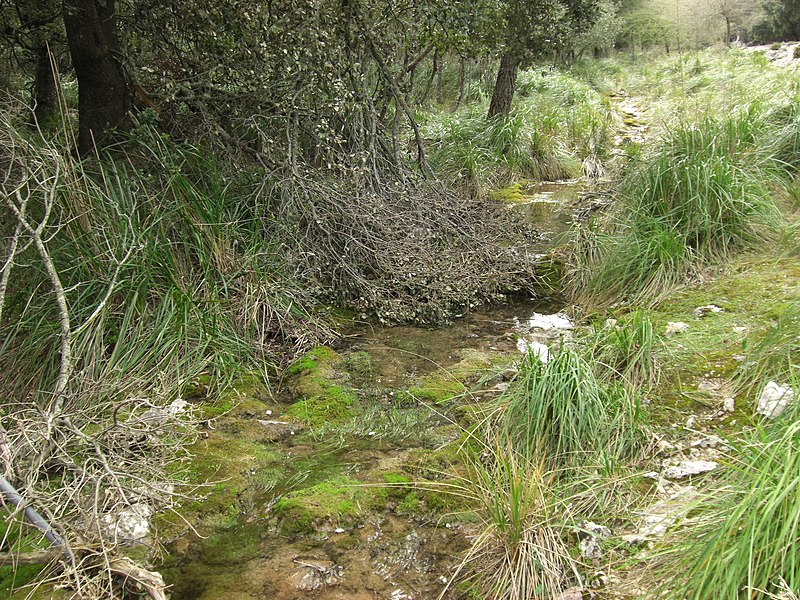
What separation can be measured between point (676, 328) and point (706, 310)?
16.2 inches

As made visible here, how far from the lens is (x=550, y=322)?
16.0 ft

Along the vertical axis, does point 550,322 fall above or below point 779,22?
below

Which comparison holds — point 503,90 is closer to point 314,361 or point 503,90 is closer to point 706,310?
point 706,310

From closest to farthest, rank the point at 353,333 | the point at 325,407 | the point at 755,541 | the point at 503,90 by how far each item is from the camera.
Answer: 1. the point at 755,541
2. the point at 325,407
3. the point at 353,333
4. the point at 503,90

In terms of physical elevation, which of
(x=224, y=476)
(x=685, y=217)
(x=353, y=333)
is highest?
(x=685, y=217)

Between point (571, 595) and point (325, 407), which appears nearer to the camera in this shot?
point (571, 595)

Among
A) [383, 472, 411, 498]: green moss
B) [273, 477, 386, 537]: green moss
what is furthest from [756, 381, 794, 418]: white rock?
[273, 477, 386, 537]: green moss

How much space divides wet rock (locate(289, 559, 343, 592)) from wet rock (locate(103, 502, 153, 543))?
669mm

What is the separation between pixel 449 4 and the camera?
5.18 metres

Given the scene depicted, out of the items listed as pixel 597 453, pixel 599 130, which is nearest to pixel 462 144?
pixel 599 130

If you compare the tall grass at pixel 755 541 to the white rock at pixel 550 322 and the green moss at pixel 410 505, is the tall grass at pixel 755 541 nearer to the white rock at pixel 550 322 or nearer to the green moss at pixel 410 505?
the green moss at pixel 410 505

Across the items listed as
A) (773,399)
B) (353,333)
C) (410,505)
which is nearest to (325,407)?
(410,505)

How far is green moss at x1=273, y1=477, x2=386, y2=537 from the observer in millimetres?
2705

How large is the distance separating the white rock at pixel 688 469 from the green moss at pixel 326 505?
1248mm
